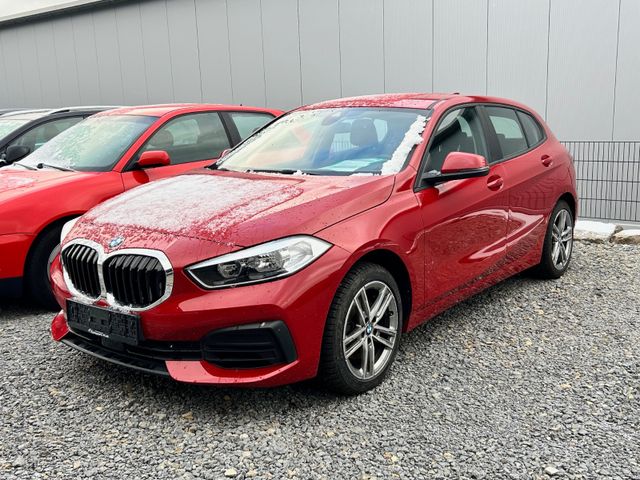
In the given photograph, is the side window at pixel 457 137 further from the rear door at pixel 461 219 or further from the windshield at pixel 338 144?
the windshield at pixel 338 144

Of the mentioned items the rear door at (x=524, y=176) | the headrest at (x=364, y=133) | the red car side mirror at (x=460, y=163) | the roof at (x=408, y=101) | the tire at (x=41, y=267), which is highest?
the roof at (x=408, y=101)

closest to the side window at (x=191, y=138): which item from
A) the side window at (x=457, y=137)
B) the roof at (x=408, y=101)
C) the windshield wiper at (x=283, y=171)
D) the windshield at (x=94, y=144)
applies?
the windshield at (x=94, y=144)

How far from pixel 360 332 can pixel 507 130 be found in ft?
7.92

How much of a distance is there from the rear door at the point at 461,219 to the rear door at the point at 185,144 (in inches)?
96.5

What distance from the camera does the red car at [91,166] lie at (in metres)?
4.54

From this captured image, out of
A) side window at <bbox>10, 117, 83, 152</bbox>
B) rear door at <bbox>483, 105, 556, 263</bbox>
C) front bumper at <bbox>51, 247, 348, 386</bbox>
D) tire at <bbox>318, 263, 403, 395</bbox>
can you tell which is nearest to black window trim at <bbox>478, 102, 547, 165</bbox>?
rear door at <bbox>483, 105, 556, 263</bbox>

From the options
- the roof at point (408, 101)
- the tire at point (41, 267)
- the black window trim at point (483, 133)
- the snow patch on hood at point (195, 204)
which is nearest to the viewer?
the snow patch on hood at point (195, 204)

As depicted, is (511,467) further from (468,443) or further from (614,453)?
(614,453)

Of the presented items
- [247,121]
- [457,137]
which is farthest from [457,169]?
[247,121]

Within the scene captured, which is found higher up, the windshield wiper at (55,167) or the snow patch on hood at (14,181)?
the windshield wiper at (55,167)

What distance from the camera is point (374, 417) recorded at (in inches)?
122

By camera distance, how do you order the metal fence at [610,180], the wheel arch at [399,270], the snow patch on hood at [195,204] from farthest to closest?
the metal fence at [610,180]
the wheel arch at [399,270]
the snow patch on hood at [195,204]

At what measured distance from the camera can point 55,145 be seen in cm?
582

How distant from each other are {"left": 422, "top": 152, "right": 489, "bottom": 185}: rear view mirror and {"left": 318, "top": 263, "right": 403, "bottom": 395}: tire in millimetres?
715
